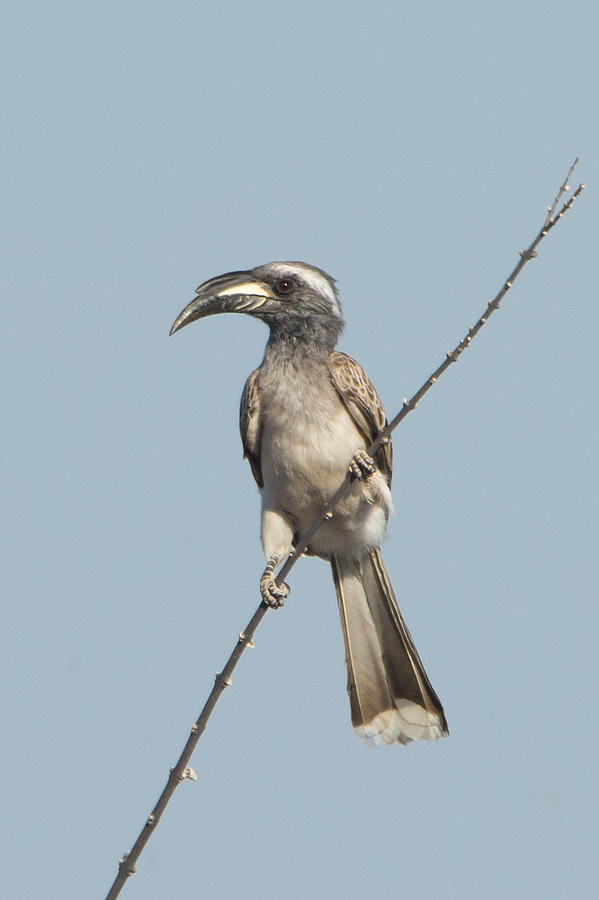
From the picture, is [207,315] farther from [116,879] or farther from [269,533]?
[116,879]

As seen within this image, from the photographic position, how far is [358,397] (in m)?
6.80

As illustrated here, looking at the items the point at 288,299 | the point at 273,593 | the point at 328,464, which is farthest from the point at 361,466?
the point at 288,299

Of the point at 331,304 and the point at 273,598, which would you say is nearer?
the point at 273,598

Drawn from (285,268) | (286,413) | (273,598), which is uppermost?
(285,268)

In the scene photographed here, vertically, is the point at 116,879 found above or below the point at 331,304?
below

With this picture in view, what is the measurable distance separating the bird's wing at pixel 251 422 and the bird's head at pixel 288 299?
0.33 metres

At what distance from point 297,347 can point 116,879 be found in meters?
3.85

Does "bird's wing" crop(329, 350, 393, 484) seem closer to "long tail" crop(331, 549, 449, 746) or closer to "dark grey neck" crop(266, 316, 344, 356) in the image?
"dark grey neck" crop(266, 316, 344, 356)

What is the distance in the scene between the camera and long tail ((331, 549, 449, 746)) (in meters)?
6.86

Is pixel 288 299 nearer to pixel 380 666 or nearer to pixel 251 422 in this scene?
pixel 251 422

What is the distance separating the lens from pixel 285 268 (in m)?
6.97

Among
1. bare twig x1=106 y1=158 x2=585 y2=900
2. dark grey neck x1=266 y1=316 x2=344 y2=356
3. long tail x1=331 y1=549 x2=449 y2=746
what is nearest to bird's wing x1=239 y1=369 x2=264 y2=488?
dark grey neck x1=266 y1=316 x2=344 y2=356

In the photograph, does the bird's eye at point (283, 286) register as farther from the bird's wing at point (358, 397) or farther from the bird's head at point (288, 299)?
the bird's wing at point (358, 397)

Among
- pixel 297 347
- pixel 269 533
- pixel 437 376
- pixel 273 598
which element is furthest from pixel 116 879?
pixel 297 347
